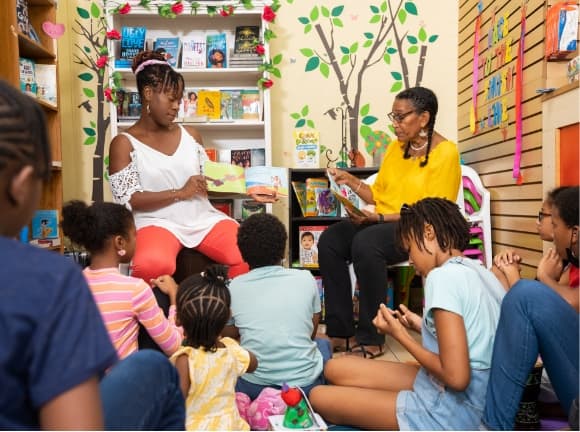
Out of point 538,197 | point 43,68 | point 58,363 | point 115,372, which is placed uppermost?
point 43,68

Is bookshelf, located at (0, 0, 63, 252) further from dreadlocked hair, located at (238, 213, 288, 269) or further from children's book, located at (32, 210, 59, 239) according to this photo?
dreadlocked hair, located at (238, 213, 288, 269)

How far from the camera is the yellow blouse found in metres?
2.73

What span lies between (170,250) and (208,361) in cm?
95

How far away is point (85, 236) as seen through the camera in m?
1.84

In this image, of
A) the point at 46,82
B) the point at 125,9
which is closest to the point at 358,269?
the point at 46,82

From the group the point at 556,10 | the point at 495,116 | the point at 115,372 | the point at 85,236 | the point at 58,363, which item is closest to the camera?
the point at 58,363

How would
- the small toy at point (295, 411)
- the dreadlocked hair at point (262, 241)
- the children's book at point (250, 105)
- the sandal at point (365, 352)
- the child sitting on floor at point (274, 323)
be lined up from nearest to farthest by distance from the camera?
the small toy at point (295, 411) → the child sitting on floor at point (274, 323) → the dreadlocked hair at point (262, 241) → the sandal at point (365, 352) → the children's book at point (250, 105)

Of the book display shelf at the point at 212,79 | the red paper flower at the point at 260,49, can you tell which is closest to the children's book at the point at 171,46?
the book display shelf at the point at 212,79

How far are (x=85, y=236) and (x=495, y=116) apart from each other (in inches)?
99.5

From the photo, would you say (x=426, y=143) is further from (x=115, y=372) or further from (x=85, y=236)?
(x=115, y=372)

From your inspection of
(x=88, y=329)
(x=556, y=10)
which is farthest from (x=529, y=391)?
(x=556, y=10)

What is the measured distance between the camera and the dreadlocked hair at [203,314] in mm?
1514

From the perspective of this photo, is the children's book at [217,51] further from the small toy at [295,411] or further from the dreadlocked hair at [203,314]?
the small toy at [295,411]

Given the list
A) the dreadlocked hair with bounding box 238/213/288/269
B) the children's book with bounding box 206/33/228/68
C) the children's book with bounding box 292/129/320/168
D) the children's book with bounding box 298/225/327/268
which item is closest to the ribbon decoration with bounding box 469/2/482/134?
the children's book with bounding box 292/129/320/168
